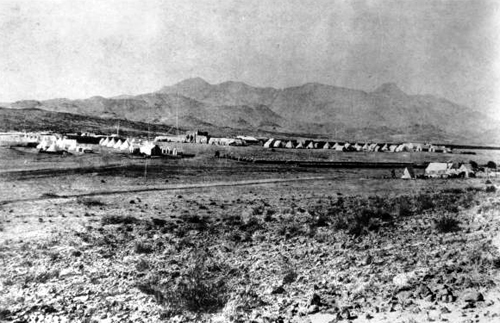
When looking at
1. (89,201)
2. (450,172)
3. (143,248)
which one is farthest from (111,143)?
(143,248)

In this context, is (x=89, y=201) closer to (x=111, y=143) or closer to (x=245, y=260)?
(x=245, y=260)

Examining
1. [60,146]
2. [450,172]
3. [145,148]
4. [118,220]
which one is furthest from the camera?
[60,146]

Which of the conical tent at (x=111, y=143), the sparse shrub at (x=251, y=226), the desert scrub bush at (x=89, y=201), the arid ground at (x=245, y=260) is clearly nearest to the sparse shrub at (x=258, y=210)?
the arid ground at (x=245, y=260)

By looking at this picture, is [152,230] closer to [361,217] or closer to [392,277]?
[361,217]

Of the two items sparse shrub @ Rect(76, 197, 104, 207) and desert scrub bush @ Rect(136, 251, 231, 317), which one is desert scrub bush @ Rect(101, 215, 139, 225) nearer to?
sparse shrub @ Rect(76, 197, 104, 207)

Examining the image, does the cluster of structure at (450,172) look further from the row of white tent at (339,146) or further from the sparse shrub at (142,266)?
the row of white tent at (339,146)

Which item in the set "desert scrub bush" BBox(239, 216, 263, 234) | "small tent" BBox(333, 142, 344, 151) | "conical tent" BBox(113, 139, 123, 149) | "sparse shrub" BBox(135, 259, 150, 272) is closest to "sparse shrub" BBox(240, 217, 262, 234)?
"desert scrub bush" BBox(239, 216, 263, 234)

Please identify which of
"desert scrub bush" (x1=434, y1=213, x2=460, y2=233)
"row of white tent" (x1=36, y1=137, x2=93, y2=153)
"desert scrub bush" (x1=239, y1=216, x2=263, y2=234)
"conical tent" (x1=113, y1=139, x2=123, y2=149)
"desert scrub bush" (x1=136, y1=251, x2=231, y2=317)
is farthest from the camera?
"conical tent" (x1=113, y1=139, x2=123, y2=149)
